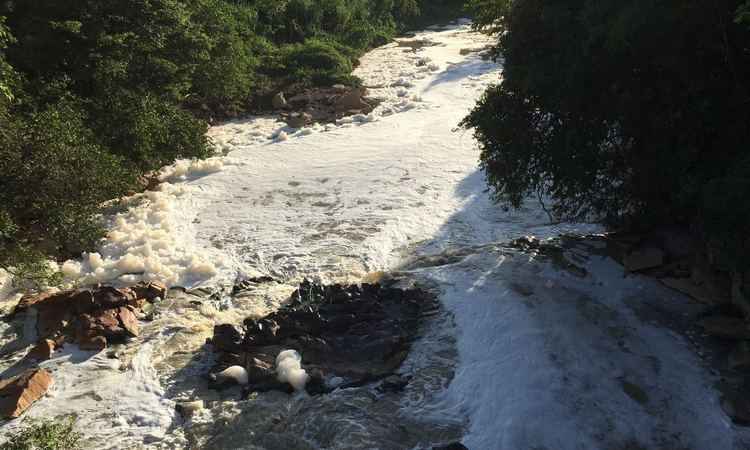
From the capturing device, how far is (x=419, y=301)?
29.4 ft

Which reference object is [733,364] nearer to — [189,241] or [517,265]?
[517,265]

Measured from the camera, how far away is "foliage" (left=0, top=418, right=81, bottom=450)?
616 cm

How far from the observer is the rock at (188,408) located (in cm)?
695

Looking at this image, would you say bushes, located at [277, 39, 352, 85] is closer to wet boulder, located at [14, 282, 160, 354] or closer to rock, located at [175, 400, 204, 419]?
wet boulder, located at [14, 282, 160, 354]

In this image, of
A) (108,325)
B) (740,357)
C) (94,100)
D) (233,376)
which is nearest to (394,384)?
(233,376)

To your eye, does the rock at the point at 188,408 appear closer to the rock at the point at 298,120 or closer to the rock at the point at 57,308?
the rock at the point at 57,308

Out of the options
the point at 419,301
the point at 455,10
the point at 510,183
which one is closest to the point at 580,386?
the point at 419,301

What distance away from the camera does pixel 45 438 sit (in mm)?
6223

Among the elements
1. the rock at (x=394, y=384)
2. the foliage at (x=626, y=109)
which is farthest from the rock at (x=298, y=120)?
the rock at (x=394, y=384)

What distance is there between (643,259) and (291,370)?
16.0 feet

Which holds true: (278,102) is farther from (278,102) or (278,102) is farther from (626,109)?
(626,109)

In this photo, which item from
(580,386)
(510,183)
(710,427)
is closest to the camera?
A: (710,427)

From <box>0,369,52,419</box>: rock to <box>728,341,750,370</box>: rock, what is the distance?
750 cm

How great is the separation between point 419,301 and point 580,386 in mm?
2630
